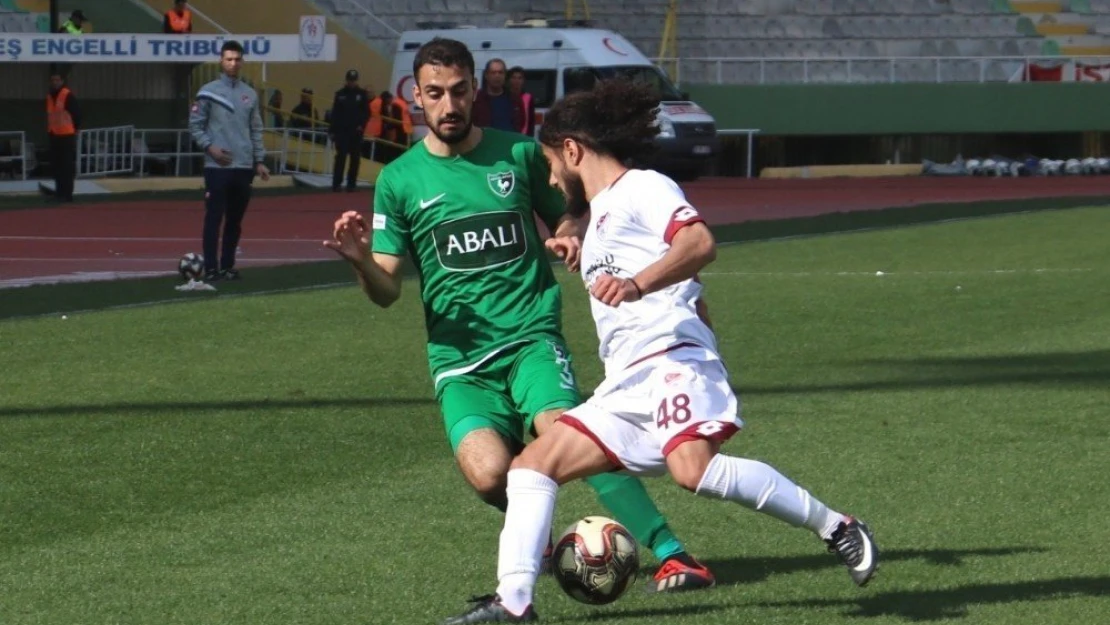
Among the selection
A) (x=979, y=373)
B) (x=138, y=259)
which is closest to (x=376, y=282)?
(x=979, y=373)

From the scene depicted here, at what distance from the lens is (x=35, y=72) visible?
32531mm

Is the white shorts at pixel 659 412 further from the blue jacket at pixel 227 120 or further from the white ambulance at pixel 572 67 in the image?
the white ambulance at pixel 572 67

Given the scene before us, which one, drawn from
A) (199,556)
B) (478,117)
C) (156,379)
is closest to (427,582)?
(199,556)

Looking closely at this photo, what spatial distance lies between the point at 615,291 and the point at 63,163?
23.7 metres

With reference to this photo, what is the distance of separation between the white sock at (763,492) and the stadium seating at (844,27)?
35513mm

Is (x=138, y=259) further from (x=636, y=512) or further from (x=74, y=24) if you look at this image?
(x=636, y=512)

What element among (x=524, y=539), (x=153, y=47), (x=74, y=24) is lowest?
(x=524, y=539)

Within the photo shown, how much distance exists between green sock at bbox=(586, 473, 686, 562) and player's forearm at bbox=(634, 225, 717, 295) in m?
1.11

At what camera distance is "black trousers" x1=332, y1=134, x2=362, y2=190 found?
3064cm

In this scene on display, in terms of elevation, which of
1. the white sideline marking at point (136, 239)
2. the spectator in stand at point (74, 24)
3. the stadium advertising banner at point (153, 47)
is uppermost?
the spectator in stand at point (74, 24)

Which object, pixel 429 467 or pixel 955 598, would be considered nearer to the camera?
pixel 955 598

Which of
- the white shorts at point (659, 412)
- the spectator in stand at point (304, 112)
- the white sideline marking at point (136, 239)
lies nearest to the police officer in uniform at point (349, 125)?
the spectator in stand at point (304, 112)

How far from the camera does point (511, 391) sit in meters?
6.14

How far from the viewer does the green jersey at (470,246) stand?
6180 mm
